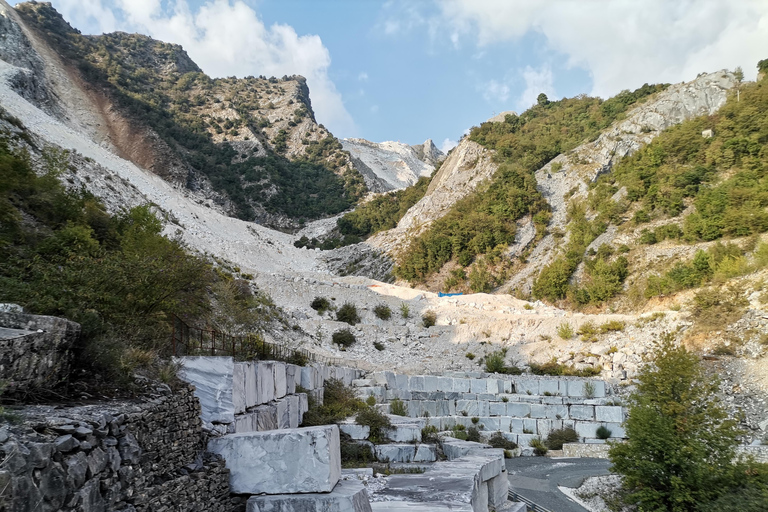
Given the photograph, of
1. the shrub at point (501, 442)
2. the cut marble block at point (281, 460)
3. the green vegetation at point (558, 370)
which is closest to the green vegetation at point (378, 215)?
the green vegetation at point (558, 370)

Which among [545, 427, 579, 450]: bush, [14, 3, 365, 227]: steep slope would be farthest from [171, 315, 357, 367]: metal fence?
[14, 3, 365, 227]: steep slope

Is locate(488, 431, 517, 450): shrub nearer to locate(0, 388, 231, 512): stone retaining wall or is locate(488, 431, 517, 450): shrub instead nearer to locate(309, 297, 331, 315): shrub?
locate(0, 388, 231, 512): stone retaining wall

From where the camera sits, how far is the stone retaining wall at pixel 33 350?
11.5 feet

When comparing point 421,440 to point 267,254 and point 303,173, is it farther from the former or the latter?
point 303,173

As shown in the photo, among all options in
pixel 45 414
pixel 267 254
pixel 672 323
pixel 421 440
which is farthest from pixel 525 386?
pixel 267 254

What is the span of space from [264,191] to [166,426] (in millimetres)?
77963

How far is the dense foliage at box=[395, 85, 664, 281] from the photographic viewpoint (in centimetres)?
4972

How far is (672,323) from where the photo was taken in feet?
77.2

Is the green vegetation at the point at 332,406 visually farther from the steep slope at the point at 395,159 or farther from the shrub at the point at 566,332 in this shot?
the steep slope at the point at 395,159

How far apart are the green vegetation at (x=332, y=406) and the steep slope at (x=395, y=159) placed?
88679mm

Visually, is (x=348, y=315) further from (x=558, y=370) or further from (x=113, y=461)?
→ (x=113, y=461)

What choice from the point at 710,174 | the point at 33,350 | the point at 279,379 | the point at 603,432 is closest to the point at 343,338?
the point at 603,432

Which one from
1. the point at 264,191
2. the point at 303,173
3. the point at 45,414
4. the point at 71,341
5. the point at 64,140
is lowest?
the point at 45,414

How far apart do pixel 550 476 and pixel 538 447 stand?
13.1 ft
